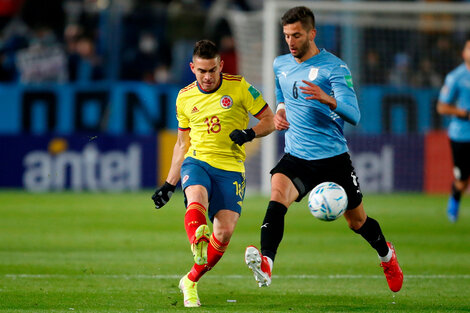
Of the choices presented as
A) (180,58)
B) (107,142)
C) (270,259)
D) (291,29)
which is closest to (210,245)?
(270,259)

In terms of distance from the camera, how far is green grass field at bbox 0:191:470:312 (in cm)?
723

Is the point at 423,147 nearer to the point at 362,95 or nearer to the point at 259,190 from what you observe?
the point at 362,95

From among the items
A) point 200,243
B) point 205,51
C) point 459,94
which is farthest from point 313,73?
point 459,94

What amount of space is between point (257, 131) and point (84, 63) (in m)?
13.3

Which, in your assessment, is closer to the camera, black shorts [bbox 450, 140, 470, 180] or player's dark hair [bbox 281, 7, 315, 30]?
player's dark hair [bbox 281, 7, 315, 30]

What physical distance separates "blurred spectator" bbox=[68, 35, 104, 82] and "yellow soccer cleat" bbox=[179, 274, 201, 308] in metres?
13.3

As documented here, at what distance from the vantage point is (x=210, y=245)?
7.27 m

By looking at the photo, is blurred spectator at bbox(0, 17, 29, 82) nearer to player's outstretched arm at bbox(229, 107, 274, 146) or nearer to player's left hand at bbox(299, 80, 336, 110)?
player's outstretched arm at bbox(229, 107, 274, 146)

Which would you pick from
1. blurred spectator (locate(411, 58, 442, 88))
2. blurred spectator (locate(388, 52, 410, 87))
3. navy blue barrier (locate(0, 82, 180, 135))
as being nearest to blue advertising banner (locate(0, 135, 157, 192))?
navy blue barrier (locate(0, 82, 180, 135))

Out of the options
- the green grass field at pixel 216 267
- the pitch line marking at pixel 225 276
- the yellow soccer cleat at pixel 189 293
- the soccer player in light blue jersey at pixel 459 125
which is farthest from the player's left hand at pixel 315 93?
the soccer player in light blue jersey at pixel 459 125

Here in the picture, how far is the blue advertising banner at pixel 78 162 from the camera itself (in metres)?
19.0

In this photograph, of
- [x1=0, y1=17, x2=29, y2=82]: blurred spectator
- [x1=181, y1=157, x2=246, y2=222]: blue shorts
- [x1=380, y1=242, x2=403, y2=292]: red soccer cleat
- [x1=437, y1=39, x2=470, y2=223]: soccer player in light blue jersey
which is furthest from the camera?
[x1=0, y1=17, x2=29, y2=82]: blurred spectator

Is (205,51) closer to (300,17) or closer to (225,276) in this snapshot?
(300,17)

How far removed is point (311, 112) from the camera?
7551mm
